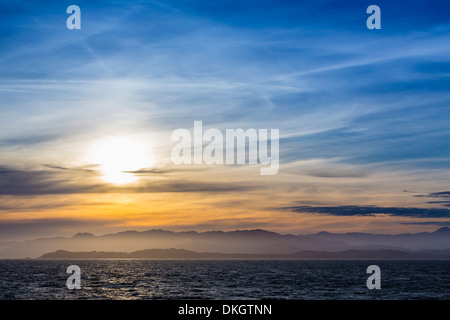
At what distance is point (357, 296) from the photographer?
2771 inches
